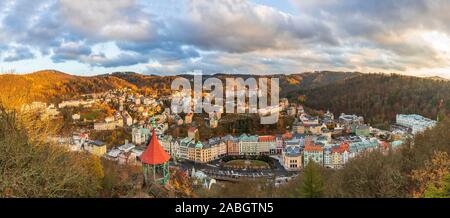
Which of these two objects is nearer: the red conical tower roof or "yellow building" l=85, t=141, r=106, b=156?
the red conical tower roof

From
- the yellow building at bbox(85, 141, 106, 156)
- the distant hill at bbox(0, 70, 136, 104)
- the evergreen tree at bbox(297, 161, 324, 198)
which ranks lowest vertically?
the yellow building at bbox(85, 141, 106, 156)

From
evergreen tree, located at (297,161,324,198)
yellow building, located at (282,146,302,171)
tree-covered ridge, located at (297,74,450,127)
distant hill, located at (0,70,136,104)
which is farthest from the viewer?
tree-covered ridge, located at (297,74,450,127)

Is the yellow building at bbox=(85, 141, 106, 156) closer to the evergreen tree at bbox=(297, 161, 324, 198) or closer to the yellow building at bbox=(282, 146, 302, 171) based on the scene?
the yellow building at bbox=(282, 146, 302, 171)

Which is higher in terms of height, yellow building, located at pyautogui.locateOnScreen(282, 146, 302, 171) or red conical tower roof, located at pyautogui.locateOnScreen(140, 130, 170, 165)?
red conical tower roof, located at pyautogui.locateOnScreen(140, 130, 170, 165)

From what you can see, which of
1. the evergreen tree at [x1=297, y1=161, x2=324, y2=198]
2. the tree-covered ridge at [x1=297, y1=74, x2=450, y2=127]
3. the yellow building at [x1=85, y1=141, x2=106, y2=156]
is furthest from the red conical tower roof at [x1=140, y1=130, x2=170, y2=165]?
the tree-covered ridge at [x1=297, y1=74, x2=450, y2=127]

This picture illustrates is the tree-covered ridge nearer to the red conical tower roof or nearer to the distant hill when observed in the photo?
the distant hill

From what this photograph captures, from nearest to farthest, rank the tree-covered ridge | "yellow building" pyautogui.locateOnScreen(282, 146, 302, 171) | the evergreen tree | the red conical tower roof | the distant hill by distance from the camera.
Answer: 1. the evergreen tree
2. the red conical tower roof
3. "yellow building" pyautogui.locateOnScreen(282, 146, 302, 171)
4. the distant hill
5. the tree-covered ridge

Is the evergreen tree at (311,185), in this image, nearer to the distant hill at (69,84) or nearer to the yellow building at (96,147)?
the yellow building at (96,147)

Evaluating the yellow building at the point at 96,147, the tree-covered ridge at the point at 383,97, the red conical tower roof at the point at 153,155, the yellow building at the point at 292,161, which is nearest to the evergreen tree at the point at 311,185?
the red conical tower roof at the point at 153,155
